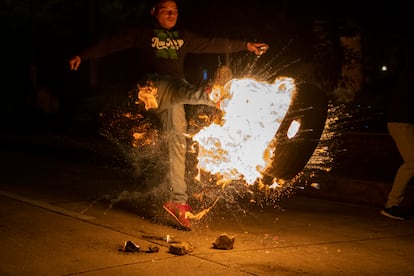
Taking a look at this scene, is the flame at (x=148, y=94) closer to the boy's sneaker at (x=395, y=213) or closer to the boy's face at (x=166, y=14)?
the boy's face at (x=166, y=14)

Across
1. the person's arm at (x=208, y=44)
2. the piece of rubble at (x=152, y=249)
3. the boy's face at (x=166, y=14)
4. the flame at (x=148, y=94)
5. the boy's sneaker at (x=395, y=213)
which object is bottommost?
the piece of rubble at (x=152, y=249)

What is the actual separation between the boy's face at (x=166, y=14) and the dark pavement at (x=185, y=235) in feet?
6.96

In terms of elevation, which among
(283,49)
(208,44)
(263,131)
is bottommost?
(263,131)

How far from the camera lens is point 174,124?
7402mm

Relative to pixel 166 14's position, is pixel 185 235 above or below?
below

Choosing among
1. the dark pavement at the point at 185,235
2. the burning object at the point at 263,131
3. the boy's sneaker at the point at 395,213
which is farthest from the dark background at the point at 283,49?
the burning object at the point at 263,131

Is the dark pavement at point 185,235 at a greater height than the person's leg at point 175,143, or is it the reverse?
the person's leg at point 175,143

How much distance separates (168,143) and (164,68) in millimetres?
785

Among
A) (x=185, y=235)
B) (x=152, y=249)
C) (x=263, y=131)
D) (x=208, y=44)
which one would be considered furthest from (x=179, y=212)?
(x=208, y=44)

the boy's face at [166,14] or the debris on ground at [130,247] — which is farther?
the boy's face at [166,14]

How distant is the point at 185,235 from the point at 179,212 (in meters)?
0.33

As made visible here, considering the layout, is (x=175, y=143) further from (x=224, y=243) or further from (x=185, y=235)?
(x=224, y=243)

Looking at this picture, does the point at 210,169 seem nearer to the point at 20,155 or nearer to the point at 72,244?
the point at 72,244

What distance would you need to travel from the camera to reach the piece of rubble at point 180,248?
20.2 feet
